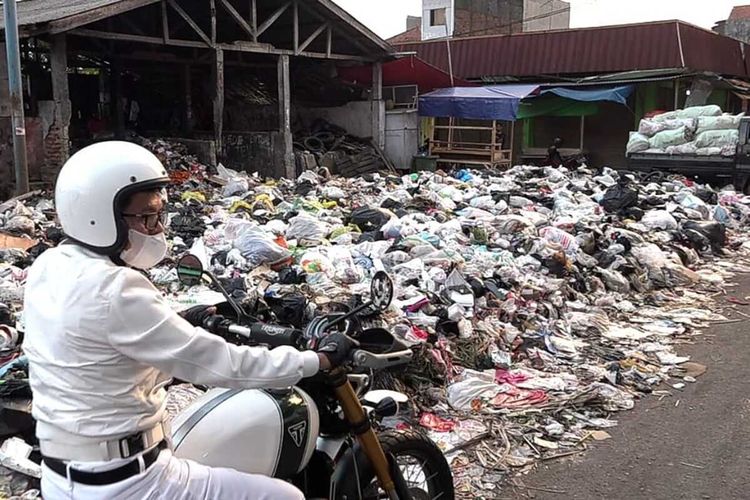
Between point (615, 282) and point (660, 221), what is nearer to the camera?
point (615, 282)

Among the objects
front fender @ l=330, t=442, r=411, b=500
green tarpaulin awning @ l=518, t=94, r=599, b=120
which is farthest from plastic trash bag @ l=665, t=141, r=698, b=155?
front fender @ l=330, t=442, r=411, b=500

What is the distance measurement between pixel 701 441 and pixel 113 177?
3511 mm

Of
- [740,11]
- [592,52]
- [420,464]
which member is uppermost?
[740,11]

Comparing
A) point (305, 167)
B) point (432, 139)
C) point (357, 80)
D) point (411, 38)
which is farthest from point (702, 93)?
point (411, 38)

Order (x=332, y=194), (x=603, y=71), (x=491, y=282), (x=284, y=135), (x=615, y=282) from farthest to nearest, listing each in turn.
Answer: (x=603, y=71), (x=284, y=135), (x=332, y=194), (x=615, y=282), (x=491, y=282)

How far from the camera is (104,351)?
1718 mm

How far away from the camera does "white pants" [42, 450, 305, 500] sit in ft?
5.73

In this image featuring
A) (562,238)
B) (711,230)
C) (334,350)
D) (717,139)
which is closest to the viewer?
(334,350)

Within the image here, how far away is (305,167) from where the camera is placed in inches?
637

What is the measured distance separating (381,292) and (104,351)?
788mm

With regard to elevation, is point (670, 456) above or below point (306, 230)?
below

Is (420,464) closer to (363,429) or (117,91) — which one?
(363,429)

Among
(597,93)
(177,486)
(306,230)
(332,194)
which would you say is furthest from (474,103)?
(177,486)

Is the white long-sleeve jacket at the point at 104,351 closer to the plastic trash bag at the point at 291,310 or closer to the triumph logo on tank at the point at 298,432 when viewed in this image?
the triumph logo on tank at the point at 298,432
